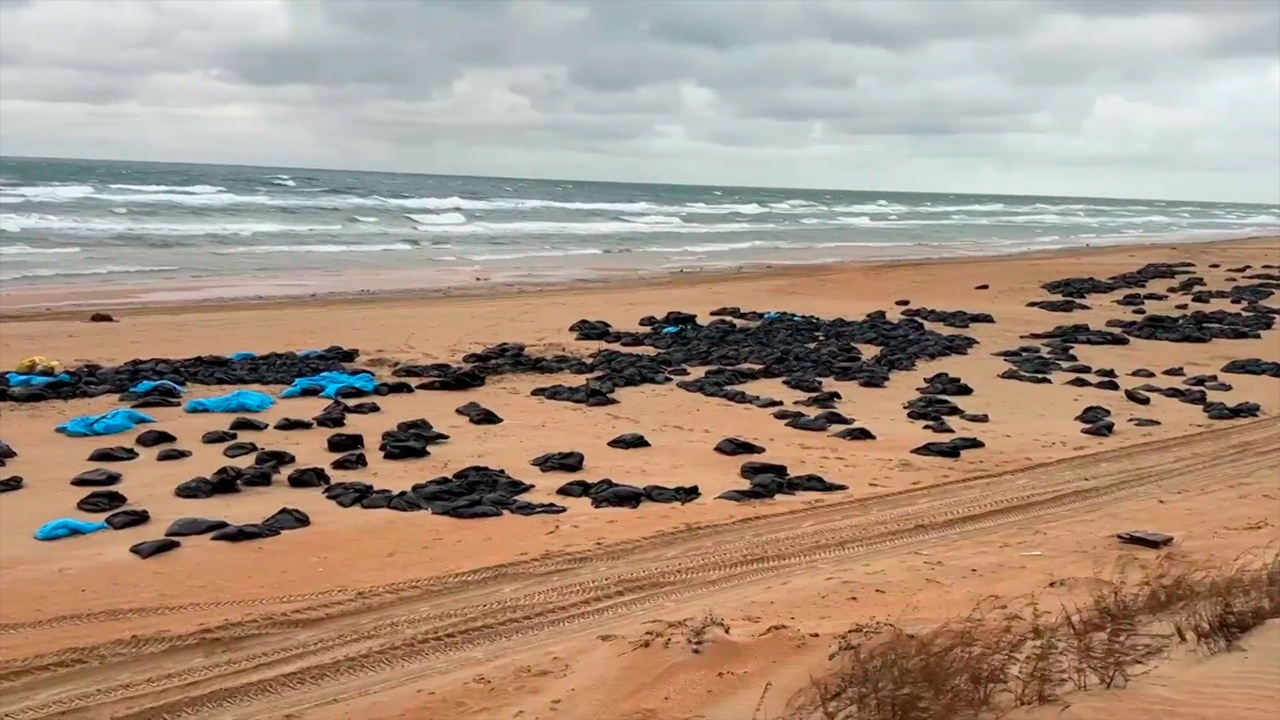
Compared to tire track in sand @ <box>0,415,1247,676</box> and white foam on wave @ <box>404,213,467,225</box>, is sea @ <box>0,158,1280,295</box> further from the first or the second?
tire track in sand @ <box>0,415,1247,676</box>

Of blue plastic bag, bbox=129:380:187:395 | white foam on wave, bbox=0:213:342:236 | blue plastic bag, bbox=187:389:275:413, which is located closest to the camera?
blue plastic bag, bbox=187:389:275:413

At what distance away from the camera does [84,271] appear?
82.1 feet

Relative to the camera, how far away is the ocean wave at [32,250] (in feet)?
93.0

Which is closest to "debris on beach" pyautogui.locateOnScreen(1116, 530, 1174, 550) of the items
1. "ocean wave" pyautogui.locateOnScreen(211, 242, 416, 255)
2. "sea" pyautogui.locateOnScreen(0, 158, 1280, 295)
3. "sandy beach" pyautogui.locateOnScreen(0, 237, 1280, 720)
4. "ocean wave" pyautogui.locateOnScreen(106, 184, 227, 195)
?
"sandy beach" pyautogui.locateOnScreen(0, 237, 1280, 720)

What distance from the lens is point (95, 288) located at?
72.6 feet

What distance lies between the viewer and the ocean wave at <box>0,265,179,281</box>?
941 inches

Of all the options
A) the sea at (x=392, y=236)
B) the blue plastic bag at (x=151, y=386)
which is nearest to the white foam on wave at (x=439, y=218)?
the sea at (x=392, y=236)

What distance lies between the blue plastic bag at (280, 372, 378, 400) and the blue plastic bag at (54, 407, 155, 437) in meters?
1.93

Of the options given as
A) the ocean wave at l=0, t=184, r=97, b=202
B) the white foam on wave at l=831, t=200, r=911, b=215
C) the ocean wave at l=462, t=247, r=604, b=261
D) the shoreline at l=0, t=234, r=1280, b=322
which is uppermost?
the ocean wave at l=0, t=184, r=97, b=202

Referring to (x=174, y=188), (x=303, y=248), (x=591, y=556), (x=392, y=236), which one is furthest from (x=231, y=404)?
(x=174, y=188)

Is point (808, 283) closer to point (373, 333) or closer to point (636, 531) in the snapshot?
point (373, 333)

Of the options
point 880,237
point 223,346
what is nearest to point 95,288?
point 223,346

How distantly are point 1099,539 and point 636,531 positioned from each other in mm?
3076

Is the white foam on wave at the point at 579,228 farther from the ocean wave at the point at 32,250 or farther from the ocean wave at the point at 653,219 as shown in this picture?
the ocean wave at the point at 32,250
